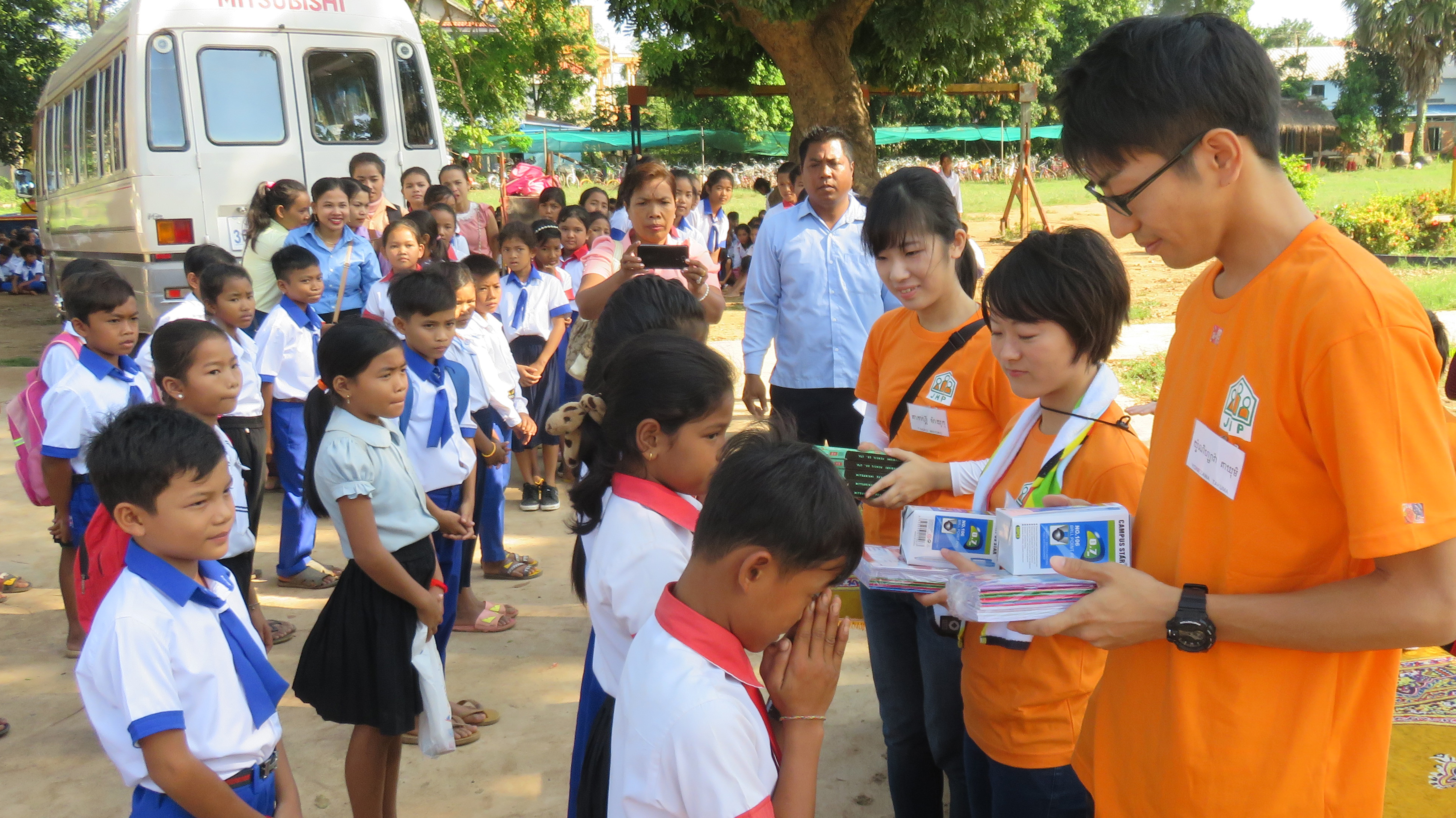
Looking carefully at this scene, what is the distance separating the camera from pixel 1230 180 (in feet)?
4.16

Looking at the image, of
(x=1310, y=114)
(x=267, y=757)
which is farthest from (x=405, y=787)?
(x=1310, y=114)

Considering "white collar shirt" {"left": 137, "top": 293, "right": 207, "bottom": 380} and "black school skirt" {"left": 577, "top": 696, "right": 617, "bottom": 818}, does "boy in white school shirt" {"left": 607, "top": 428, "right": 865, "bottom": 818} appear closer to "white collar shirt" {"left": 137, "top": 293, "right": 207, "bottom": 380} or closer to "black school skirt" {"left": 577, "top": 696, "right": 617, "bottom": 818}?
"black school skirt" {"left": 577, "top": 696, "right": 617, "bottom": 818}

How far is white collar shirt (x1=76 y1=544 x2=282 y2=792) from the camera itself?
172 cm

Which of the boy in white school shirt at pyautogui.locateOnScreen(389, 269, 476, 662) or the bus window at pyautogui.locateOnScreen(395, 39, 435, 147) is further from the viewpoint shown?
the bus window at pyautogui.locateOnScreen(395, 39, 435, 147)

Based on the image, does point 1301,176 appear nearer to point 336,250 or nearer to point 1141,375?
point 1141,375

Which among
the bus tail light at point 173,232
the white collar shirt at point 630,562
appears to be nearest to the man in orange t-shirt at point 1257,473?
the white collar shirt at point 630,562

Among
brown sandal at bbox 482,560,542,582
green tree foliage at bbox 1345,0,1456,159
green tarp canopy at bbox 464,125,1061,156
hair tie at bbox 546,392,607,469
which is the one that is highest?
green tree foliage at bbox 1345,0,1456,159

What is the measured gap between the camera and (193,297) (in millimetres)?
4668

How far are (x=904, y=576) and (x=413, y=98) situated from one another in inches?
303

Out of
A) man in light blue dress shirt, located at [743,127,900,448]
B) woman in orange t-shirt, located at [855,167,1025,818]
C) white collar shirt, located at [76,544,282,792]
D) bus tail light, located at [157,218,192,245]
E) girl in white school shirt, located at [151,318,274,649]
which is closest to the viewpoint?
white collar shirt, located at [76,544,282,792]

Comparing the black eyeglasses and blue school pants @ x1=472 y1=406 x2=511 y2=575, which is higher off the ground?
the black eyeglasses

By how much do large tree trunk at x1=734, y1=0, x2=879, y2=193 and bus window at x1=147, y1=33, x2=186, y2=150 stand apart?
588 centimetres

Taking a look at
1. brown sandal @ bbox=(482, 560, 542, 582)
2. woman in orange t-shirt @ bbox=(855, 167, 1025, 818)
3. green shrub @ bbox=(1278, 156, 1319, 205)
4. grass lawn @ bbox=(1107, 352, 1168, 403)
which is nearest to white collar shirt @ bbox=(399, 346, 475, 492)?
brown sandal @ bbox=(482, 560, 542, 582)

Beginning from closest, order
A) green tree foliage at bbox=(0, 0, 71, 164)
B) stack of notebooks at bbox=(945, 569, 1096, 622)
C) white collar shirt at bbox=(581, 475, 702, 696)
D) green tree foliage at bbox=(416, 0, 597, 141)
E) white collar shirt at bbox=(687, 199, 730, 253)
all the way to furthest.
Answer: stack of notebooks at bbox=(945, 569, 1096, 622) → white collar shirt at bbox=(581, 475, 702, 696) → white collar shirt at bbox=(687, 199, 730, 253) → green tree foliage at bbox=(416, 0, 597, 141) → green tree foliage at bbox=(0, 0, 71, 164)
